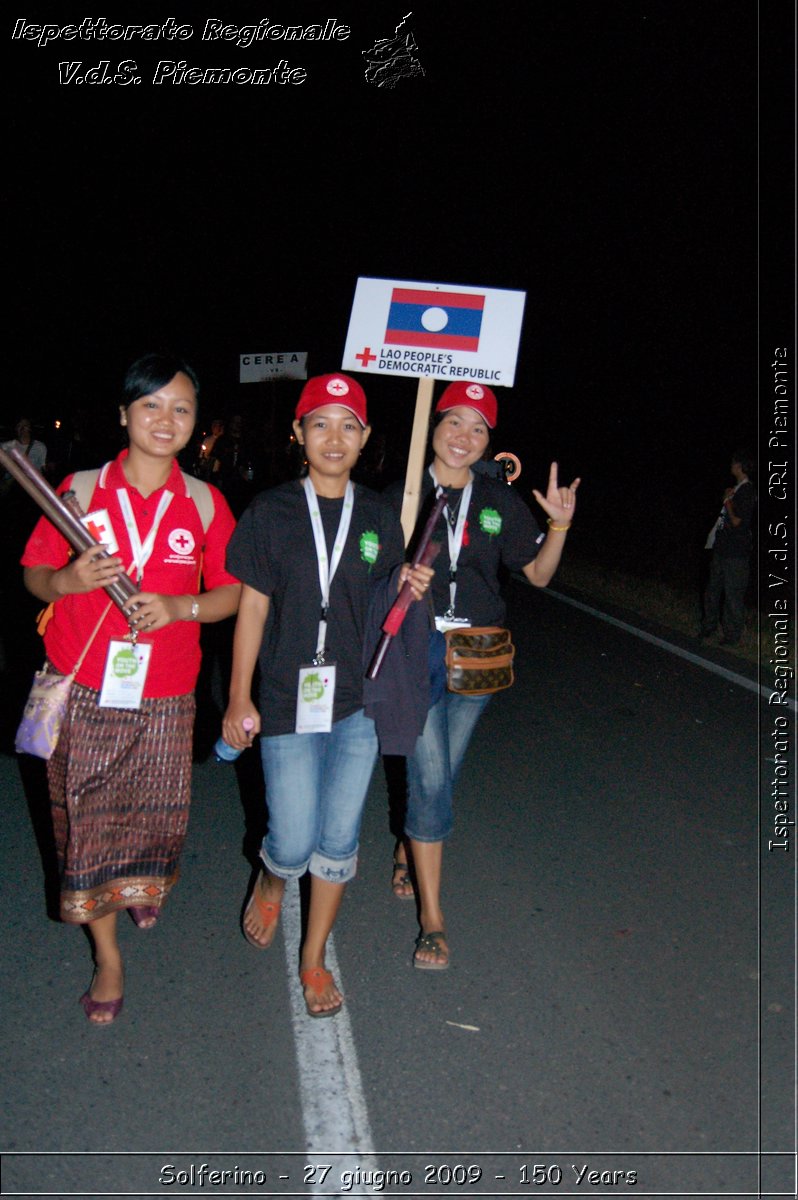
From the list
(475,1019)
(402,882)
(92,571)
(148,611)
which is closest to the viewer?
(92,571)

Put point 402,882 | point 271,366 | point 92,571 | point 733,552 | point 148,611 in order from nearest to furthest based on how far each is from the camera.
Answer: point 92,571 < point 148,611 < point 402,882 < point 733,552 < point 271,366

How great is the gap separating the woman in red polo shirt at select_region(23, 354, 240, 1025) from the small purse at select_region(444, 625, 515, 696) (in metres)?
0.87

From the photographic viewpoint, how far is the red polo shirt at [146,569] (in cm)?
319

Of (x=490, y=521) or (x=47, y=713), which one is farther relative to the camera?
(x=490, y=521)

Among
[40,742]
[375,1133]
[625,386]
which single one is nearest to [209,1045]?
[375,1133]

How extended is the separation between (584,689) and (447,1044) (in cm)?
497

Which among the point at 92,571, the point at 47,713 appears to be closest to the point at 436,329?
the point at 92,571

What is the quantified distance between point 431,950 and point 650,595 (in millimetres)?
10840

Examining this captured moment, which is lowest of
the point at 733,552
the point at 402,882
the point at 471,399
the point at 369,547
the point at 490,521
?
the point at 402,882

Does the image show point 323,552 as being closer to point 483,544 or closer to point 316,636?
point 316,636

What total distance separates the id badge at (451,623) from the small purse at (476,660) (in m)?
0.02

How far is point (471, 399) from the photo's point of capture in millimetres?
3738

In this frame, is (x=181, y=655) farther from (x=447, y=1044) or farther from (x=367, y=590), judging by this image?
(x=447, y=1044)

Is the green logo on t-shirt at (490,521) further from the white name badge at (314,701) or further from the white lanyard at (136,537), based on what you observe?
the white lanyard at (136,537)
